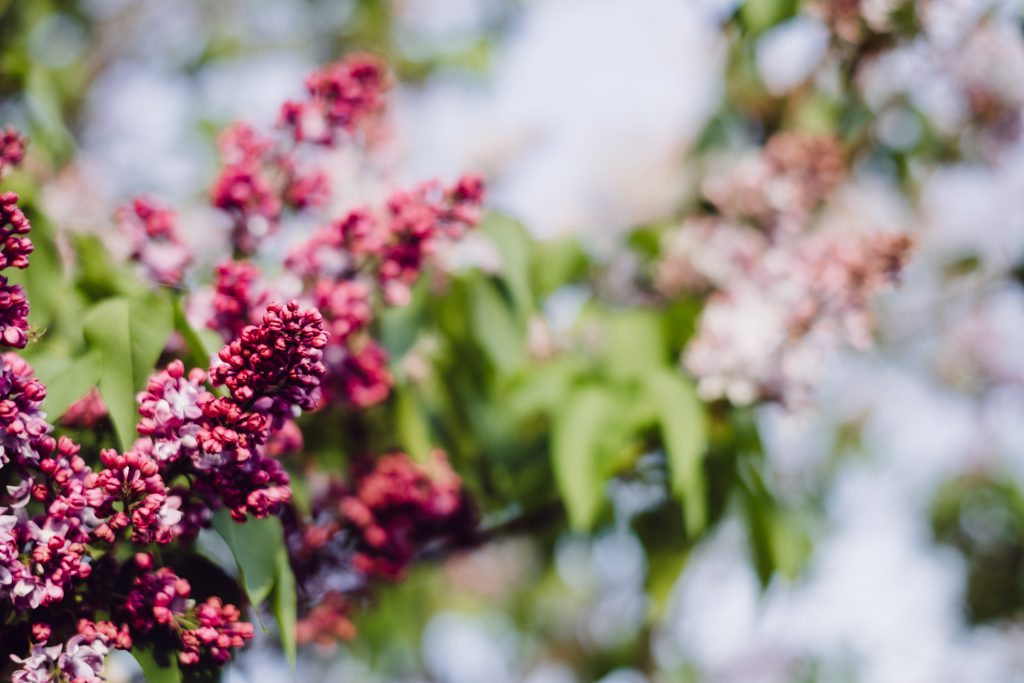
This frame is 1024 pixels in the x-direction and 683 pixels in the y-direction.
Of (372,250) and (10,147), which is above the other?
(10,147)

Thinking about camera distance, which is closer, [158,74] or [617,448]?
[617,448]

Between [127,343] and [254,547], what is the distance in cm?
29

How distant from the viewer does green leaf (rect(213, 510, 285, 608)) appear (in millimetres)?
1116

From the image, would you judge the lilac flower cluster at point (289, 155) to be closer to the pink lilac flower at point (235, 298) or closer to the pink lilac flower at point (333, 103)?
the pink lilac flower at point (333, 103)

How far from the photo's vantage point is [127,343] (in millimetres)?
1184

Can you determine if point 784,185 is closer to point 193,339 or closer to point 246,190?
point 246,190

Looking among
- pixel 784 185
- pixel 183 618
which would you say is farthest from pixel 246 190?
Result: pixel 784 185

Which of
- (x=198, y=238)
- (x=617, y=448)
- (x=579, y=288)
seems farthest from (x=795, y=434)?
(x=198, y=238)

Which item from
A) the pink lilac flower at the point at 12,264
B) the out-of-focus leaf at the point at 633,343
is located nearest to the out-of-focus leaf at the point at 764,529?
the out-of-focus leaf at the point at 633,343

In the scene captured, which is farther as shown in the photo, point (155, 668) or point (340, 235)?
point (340, 235)

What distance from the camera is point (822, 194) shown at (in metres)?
2.58

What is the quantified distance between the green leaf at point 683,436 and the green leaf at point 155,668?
0.82m

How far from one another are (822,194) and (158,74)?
10.7 ft

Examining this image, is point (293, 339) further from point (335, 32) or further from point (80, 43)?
point (335, 32)
